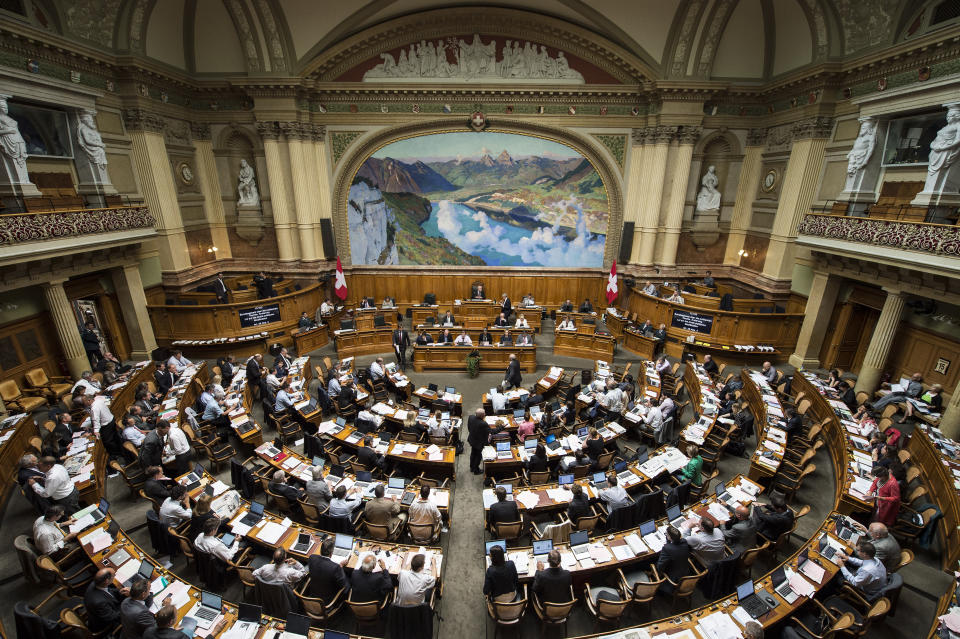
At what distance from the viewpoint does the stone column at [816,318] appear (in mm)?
13562

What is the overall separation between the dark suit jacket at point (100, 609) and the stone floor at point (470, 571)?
1.56 meters

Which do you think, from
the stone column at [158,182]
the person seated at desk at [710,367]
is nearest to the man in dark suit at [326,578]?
the person seated at desk at [710,367]

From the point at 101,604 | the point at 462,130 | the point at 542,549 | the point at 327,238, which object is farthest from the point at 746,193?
the point at 101,604

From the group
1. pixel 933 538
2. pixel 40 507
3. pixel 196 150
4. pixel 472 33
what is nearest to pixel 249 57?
pixel 196 150

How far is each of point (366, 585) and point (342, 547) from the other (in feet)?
3.42

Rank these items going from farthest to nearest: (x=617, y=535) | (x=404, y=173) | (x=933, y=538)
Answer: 1. (x=404, y=173)
2. (x=933, y=538)
3. (x=617, y=535)

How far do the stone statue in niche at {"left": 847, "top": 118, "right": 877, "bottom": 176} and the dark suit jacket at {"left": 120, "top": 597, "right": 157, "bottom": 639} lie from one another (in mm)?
19189

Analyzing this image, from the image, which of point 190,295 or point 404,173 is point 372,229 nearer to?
point 404,173

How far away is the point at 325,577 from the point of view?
5.72m

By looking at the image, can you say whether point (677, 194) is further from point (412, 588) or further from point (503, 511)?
point (412, 588)

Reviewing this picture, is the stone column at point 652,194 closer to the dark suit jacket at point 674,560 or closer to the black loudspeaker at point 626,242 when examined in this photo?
the black loudspeaker at point 626,242

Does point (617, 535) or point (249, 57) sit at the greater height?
point (249, 57)

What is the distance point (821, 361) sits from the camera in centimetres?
1435

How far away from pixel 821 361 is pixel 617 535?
12505 millimetres
